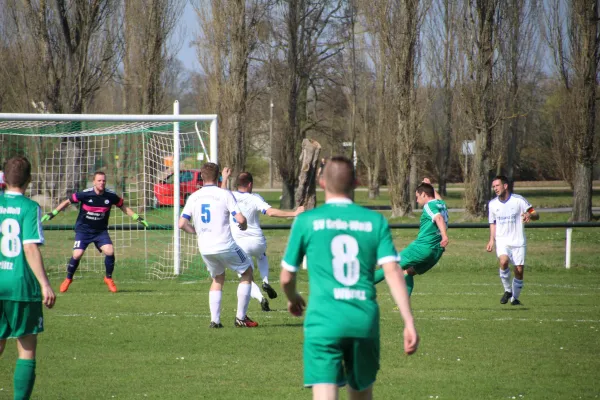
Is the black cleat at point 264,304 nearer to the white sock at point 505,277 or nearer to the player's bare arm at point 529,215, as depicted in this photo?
the white sock at point 505,277

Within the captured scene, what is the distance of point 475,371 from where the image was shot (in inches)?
304

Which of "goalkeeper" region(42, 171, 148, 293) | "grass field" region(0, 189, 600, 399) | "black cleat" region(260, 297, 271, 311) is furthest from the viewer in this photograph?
"goalkeeper" region(42, 171, 148, 293)

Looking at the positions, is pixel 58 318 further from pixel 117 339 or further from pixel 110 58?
pixel 110 58

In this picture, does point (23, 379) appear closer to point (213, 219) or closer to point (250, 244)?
point (213, 219)

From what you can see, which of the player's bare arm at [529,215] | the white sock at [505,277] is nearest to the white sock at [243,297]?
the white sock at [505,277]

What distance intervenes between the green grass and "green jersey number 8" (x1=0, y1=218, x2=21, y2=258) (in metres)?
1.54

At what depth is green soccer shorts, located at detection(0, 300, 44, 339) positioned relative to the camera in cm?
586

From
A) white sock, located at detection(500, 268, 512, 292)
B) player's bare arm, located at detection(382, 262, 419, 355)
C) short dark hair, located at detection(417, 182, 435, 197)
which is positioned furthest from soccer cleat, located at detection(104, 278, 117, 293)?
player's bare arm, located at detection(382, 262, 419, 355)

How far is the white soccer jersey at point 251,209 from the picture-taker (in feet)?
38.5

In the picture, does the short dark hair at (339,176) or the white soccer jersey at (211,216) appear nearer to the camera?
the short dark hair at (339,176)

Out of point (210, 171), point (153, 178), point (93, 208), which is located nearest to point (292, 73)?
point (153, 178)

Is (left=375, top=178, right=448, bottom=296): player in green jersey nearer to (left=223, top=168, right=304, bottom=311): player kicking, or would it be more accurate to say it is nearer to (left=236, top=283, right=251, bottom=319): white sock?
(left=223, top=168, right=304, bottom=311): player kicking

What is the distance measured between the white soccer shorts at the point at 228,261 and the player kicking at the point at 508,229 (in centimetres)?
462

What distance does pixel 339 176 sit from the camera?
455 centimetres
